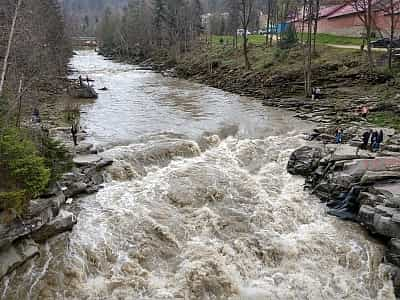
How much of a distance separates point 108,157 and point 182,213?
630 cm

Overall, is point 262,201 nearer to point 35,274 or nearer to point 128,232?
point 128,232

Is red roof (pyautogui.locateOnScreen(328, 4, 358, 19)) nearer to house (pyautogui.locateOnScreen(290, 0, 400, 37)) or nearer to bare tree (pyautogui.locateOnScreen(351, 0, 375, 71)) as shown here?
house (pyautogui.locateOnScreen(290, 0, 400, 37))

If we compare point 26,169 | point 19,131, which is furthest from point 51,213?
point 19,131

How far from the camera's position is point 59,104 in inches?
1411

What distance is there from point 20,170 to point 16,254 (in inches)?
109

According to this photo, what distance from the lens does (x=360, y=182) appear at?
1705 cm

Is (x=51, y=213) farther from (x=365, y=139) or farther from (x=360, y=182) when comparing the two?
(x=365, y=139)

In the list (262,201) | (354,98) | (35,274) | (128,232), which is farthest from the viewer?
(354,98)

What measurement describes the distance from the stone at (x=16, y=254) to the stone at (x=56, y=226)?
455mm

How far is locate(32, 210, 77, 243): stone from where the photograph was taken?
13.9 meters

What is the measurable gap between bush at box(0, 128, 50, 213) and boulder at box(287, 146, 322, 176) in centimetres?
1228

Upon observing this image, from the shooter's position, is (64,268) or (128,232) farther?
(128,232)

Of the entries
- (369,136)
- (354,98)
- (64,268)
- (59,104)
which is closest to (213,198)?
(64,268)

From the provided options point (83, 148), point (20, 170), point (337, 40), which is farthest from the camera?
point (337, 40)
